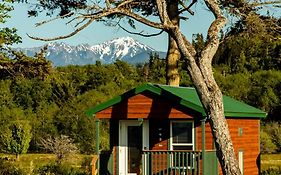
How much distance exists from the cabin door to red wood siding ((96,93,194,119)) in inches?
21.6

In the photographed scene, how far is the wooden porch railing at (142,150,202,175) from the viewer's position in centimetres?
1808

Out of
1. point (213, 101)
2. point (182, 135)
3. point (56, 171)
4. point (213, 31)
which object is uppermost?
point (213, 31)

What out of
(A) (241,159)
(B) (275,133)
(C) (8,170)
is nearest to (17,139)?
(B) (275,133)

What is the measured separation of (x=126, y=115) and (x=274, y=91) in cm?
3556

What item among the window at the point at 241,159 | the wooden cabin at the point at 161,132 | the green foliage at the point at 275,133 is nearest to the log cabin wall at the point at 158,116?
the wooden cabin at the point at 161,132

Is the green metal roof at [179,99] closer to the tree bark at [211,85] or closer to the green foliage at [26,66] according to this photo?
the tree bark at [211,85]

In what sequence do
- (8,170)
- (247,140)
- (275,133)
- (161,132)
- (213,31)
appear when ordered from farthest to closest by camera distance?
1. (275,133)
2. (8,170)
3. (247,140)
4. (161,132)
5. (213,31)

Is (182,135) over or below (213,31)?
below

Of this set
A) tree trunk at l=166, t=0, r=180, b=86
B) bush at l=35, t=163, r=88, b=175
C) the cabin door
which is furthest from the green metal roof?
bush at l=35, t=163, r=88, b=175

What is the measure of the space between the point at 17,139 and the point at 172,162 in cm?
2770

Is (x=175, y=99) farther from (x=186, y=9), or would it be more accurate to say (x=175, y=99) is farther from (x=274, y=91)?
(x=274, y=91)

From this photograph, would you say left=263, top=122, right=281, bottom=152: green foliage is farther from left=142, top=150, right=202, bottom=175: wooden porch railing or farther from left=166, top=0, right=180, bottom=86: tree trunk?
left=142, top=150, right=202, bottom=175: wooden porch railing

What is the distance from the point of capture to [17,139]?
4456 cm

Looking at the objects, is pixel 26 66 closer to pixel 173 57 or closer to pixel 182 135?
pixel 173 57
